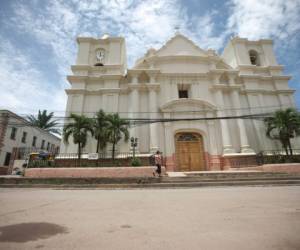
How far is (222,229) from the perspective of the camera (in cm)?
223

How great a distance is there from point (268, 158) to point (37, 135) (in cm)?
2906

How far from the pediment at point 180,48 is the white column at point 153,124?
5498mm

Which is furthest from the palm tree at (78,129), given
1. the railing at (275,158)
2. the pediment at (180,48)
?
the railing at (275,158)

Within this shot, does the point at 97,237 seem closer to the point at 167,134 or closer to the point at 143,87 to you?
the point at 167,134

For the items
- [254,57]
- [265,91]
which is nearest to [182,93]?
[265,91]

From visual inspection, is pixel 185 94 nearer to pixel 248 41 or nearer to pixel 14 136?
pixel 248 41

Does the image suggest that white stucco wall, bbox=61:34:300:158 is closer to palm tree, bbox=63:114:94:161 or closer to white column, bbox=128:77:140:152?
white column, bbox=128:77:140:152

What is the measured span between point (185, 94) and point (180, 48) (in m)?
5.54

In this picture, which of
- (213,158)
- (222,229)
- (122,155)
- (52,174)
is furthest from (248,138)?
(52,174)

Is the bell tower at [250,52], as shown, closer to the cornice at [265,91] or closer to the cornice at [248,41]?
the cornice at [248,41]

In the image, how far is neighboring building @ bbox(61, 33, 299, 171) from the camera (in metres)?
14.5

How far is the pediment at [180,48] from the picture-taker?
18.3 meters

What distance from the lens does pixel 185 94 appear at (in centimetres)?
1795

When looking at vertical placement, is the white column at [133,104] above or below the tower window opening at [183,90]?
below
